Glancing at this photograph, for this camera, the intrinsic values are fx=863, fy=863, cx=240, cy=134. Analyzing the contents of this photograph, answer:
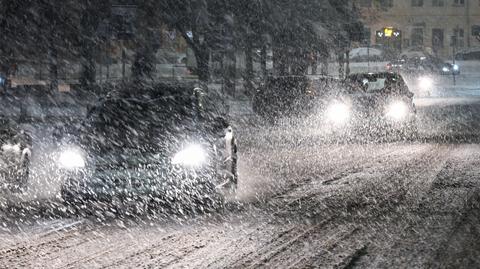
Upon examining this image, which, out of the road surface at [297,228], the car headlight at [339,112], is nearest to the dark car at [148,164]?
the road surface at [297,228]

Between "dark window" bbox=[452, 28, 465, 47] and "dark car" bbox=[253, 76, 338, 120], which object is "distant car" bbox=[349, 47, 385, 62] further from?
"dark car" bbox=[253, 76, 338, 120]

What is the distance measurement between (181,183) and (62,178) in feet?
4.45

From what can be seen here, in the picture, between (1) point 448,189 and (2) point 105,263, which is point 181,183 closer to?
(2) point 105,263

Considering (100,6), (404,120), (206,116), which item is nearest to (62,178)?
(206,116)

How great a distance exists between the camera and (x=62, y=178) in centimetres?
962

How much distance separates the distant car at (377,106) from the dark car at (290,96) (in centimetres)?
373

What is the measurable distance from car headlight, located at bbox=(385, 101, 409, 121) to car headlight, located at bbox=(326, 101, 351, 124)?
4.08 ft

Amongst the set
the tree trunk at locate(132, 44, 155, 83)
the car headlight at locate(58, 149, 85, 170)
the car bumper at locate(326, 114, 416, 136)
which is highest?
the tree trunk at locate(132, 44, 155, 83)

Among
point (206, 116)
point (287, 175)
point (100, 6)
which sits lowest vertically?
point (287, 175)

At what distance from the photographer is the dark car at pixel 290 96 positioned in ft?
85.5

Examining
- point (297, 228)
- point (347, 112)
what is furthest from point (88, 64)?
point (297, 228)

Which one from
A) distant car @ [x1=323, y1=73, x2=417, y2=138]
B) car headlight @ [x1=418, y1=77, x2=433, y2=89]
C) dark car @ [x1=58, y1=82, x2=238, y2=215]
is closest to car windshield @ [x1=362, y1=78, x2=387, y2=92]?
distant car @ [x1=323, y1=73, x2=417, y2=138]

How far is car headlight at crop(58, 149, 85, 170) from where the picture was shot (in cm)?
948

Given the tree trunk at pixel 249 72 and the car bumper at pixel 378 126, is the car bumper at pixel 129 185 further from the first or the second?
the tree trunk at pixel 249 72
